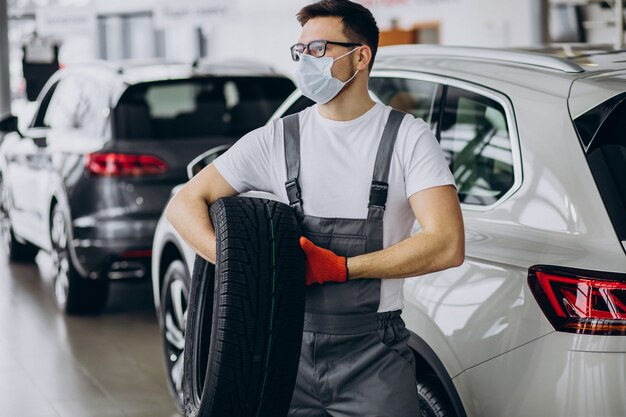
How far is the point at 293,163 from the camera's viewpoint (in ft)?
8.95

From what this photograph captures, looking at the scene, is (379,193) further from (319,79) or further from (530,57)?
(530,57)

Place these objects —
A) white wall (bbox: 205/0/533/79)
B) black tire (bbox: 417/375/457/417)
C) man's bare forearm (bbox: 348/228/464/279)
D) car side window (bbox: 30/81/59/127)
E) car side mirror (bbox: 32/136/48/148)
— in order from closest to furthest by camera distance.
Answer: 1. man's bare forearm (bbox: 348/228/464/279)
2. black tire (bbox: 417/375/457/417)
3. car side mirror (bbox: 32/136/48/148)
4. car side window (bbox: 30/81/59/127)
5. white wall (bbox: 205/0/533/79)

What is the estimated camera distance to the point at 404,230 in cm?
268

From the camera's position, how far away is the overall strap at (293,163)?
271 cm

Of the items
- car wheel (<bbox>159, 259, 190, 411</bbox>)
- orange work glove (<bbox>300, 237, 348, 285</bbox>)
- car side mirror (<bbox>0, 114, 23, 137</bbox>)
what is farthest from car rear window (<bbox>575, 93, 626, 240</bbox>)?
car side mirror (<bbox>0, 114, 23, 137</bbox>)

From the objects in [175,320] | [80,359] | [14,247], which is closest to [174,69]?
[80,359]

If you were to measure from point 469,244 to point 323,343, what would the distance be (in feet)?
2.24

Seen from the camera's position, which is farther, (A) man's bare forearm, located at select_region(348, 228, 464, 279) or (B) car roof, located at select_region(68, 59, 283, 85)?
(B) car roof, located at select_region(68, 59, 283, 85)

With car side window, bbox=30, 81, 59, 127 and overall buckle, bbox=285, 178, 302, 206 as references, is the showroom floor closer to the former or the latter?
car side window, bbox=30, 81, 59, 127

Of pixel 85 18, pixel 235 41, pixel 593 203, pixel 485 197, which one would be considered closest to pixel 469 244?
pixel 485 197

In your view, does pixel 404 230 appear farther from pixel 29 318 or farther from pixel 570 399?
pixel 29 318

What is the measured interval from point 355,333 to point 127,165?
4.30m

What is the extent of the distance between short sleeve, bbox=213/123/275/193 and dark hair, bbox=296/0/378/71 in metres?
0.32

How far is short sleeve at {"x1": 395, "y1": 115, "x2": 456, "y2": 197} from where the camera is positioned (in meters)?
2.55
